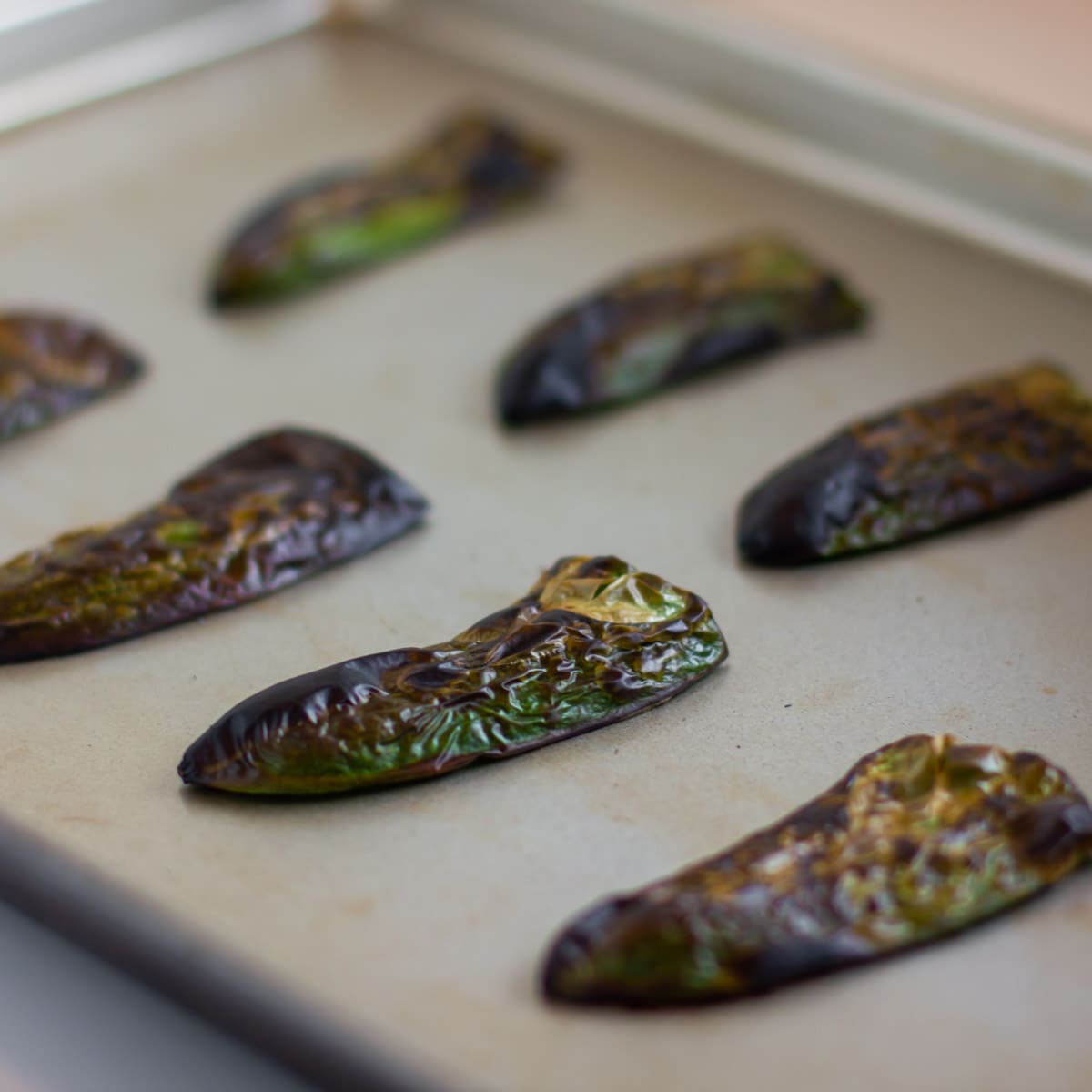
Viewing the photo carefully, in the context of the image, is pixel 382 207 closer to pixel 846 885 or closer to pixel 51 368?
pixel 51 368

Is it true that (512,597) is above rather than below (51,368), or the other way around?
below

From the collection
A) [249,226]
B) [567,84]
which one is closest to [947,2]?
[567,84]

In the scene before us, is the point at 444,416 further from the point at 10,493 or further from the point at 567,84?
the point at 567,84

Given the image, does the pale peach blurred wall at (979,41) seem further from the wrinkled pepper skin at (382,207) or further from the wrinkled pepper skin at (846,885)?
the wrinkled pepper skin at (846,885)

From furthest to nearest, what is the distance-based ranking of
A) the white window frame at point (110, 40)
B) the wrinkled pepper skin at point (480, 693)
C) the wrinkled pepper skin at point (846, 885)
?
the white window frame at point (110, 40) → the wrinkled pepper skin at point (480, 693) → the wrinkled pepper skin at point (846, 885)

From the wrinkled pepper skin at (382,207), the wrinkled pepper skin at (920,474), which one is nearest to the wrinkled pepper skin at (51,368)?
the wrinkled pepper skin at (382,207)

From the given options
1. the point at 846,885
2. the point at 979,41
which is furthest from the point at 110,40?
the point at 846,885

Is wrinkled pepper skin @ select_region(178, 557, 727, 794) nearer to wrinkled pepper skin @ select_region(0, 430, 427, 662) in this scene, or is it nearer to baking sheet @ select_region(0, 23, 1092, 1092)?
baking sheet @ select_region(0, 23, 1092, 1092)
